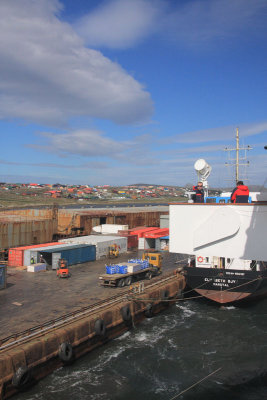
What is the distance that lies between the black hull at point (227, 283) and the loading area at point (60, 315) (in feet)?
9.65

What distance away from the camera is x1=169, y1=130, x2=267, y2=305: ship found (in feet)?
54.4

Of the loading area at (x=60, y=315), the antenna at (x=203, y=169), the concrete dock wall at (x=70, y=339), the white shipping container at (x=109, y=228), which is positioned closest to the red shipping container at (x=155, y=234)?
the white shipping container at (x=109, y=228)

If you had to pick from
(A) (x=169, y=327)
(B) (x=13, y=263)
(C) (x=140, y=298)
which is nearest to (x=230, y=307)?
(A) (x=169, y=327)

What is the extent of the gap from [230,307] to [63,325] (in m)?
14.5

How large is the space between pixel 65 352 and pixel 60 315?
3040mm

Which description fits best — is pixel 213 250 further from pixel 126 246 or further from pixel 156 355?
pixel 126 246

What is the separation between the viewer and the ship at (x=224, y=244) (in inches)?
653

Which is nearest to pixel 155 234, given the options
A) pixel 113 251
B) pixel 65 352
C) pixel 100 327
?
pixel 113 251

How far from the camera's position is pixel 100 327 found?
18703 millimetres

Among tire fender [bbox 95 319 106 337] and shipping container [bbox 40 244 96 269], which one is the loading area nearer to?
tire fender [bbox 95 319 106 337]

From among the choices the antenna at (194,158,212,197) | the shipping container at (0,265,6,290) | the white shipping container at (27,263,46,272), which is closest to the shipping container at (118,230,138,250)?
the white shipping container at (27,263,46,272)

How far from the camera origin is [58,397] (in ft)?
47.8

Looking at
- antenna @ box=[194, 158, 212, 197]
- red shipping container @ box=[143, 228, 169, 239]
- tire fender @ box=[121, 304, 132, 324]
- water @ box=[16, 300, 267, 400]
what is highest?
antenna @ box=[194, 158, 212, 197]

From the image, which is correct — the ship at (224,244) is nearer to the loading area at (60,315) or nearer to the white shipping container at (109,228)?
the loading area at (60,315)
